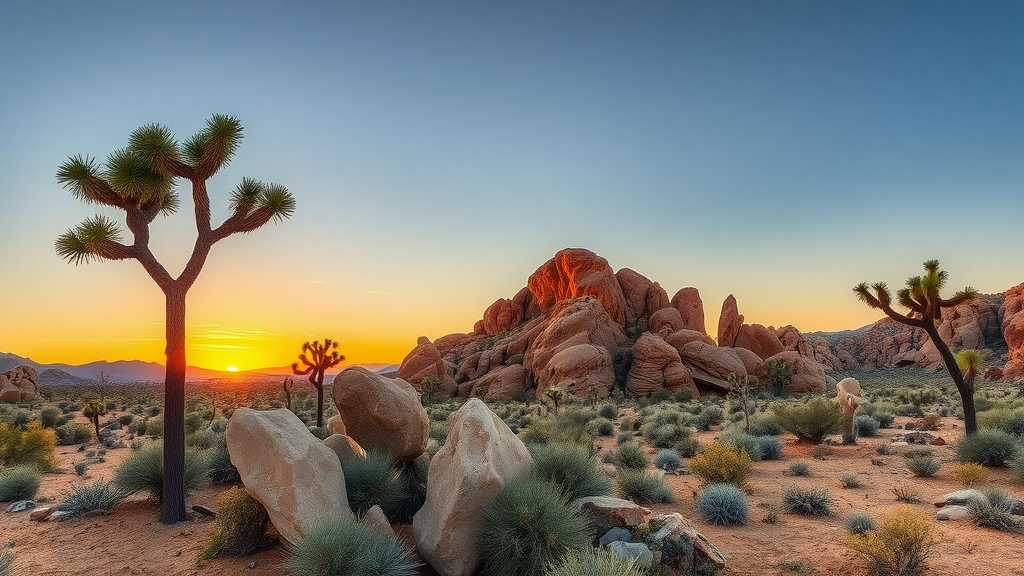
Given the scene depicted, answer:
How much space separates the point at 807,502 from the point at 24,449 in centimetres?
1998

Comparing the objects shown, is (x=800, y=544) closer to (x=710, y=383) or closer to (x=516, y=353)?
(x=710, y=383)

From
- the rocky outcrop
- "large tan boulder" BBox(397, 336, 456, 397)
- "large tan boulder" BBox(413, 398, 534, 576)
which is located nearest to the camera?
"large tan boulder" BBox(413, 398, 534, 576)

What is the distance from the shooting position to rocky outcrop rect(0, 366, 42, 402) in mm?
40688

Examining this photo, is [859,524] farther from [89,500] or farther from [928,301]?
[89,500]

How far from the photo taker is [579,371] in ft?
135

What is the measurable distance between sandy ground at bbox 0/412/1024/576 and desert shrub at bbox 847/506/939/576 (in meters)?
0.29

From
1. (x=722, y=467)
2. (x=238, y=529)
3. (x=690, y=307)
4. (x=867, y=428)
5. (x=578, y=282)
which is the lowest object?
(x=867, y=428)

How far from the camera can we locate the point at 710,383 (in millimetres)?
43438

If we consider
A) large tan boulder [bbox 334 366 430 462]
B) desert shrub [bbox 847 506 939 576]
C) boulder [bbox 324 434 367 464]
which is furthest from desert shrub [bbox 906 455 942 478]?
boulder [bbox 324 434 367 464]

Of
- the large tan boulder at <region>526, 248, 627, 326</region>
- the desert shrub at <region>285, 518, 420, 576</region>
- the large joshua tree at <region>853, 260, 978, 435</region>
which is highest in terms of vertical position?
the large tan boulder at <region>526, 248, 627, 326</region>

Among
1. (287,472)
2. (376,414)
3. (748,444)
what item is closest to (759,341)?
(748,444)

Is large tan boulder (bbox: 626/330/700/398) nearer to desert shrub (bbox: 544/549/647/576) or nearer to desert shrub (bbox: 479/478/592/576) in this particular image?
desert shrub (bbox: 479/478/592/576)

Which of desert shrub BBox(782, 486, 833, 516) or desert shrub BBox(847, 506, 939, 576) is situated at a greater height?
desert shrub BBox(847, 506, 939, 576)

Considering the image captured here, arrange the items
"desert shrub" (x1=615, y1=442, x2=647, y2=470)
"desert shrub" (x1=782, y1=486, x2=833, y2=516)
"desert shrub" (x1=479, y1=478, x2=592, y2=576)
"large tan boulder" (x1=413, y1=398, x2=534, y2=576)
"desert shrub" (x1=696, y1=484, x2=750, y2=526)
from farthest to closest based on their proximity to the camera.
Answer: "desert shrub" (x1=615, y1=442, x2=647, y2=470) < "desert shrub" (x1=782, y1=486, x2=833, y2=516) < "desert shrub" (x1=696, y1=484, x2=750, y2=526) < "large tan boulder" (x1=413, y1=398, x2=534, y2=576) < "desert shrub" (x1=479, y1=478, x2=592, y2=576)
